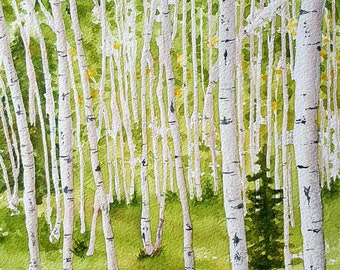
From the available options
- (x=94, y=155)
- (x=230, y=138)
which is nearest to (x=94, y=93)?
(x=94, y=155)

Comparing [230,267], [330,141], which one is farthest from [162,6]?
[230,267]

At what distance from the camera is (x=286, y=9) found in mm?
1262

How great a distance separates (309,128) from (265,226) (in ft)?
0.92

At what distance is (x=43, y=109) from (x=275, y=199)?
608 millimetres

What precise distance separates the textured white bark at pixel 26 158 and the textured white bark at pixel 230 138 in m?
0.47

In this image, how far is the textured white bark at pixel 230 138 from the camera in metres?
1.15

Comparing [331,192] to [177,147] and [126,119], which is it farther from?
[126,119]

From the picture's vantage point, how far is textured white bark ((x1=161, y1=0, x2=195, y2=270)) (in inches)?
49.2

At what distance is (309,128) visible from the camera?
1.13 metres

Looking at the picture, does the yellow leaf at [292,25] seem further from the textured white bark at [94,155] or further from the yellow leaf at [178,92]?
the textured white bark at [94,155]

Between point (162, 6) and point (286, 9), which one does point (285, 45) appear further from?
point (162, 6)

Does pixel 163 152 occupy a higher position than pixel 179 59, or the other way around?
pixel 179 59

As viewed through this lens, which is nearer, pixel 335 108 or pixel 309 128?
pixel 309 128

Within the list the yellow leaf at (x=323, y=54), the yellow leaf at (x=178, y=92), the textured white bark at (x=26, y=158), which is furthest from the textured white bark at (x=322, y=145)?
the textured white bark at (x=26, y=158)
